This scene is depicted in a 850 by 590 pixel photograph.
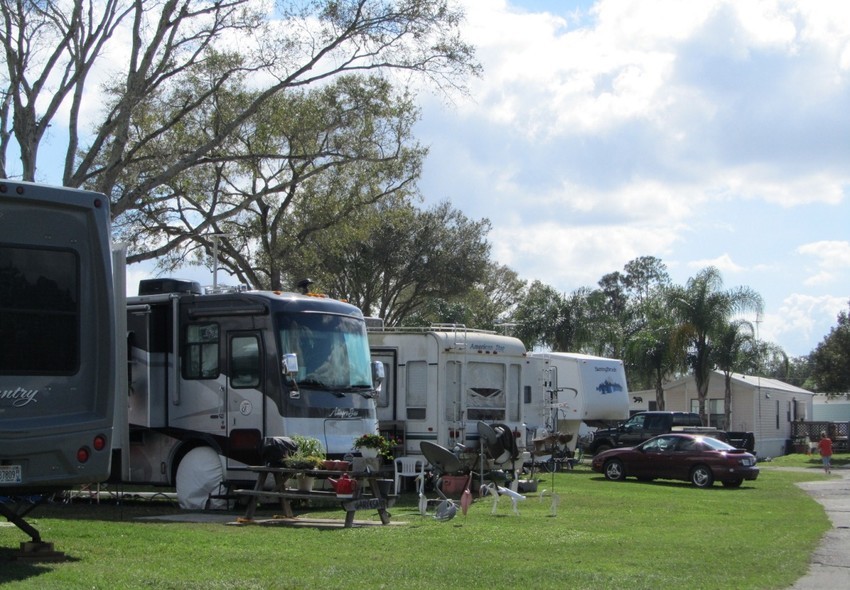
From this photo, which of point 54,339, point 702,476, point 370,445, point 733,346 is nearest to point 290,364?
point 370,445

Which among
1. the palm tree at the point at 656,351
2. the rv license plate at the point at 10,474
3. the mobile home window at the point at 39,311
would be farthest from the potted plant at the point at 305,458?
the palm tree at the point at 656,351

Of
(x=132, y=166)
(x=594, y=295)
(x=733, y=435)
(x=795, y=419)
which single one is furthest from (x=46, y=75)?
(x=795, y=419)

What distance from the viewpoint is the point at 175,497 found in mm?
17422

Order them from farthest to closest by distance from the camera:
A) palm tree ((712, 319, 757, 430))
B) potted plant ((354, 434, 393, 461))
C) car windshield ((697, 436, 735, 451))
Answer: palm tree ((712, 319, 757, 430)), car windshield ((697, 436, 735, 451)), potted plant ((354, 434, 393, 461))

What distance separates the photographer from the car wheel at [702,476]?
25484 millimetres

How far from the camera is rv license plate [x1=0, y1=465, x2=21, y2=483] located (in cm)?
889

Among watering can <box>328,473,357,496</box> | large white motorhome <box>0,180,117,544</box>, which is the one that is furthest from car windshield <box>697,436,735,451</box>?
large white motorhome <box>0,180,117,544</box>

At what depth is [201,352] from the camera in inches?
626

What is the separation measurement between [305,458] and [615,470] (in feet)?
49.5

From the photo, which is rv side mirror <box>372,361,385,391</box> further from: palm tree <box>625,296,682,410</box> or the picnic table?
palm tree <box>625,296,682,410</box>

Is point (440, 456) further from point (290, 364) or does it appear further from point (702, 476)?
point (702, 476)

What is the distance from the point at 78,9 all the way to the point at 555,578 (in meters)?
16.1

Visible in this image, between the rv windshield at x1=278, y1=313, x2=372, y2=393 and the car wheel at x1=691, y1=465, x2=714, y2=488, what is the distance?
12156mm

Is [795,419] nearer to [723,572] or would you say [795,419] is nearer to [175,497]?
[175,497]
